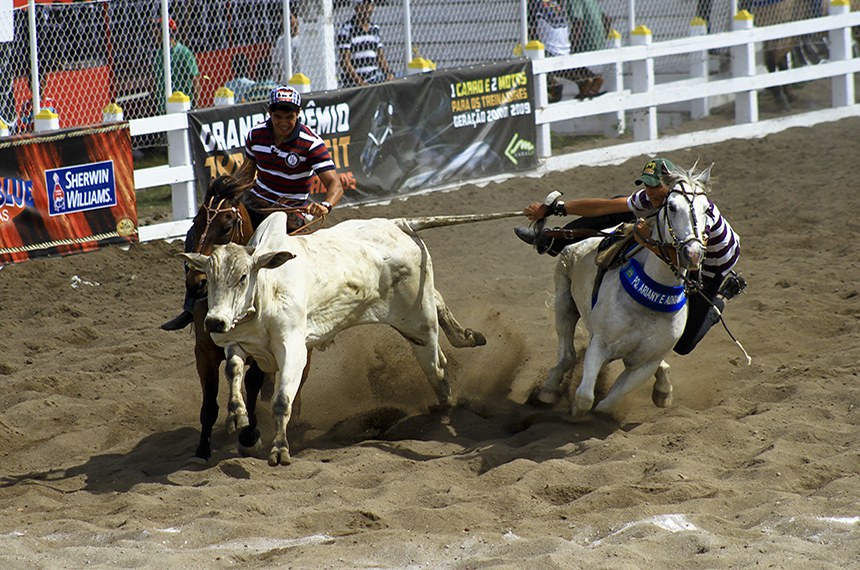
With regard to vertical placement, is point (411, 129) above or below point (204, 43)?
below

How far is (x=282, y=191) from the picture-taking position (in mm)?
7645

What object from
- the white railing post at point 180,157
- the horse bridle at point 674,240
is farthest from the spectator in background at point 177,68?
the horse bridle at point 674,240

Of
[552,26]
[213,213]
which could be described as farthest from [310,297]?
[552,26]

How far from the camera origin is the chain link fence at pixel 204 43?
1265cm

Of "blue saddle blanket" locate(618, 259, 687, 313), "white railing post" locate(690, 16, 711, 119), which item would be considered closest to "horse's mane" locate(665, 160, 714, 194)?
"blue saddle blanket" locate(618, 259, 687, 313)

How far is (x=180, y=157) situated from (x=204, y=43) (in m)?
1.77

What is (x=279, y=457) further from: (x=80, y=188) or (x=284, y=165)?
(x=80, y=188)

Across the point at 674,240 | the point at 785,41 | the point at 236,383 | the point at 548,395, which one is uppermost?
the point at 785,41

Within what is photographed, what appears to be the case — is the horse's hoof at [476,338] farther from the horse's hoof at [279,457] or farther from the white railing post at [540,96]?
the white railing post at [540,96]

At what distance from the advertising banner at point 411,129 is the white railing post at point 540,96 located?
10 cm

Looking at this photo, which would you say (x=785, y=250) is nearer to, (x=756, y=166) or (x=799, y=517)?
(x=756, y=166)

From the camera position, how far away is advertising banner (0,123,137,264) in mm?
11305

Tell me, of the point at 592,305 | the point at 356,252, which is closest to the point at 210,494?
the point at 356,252

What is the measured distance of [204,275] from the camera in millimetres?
6871
